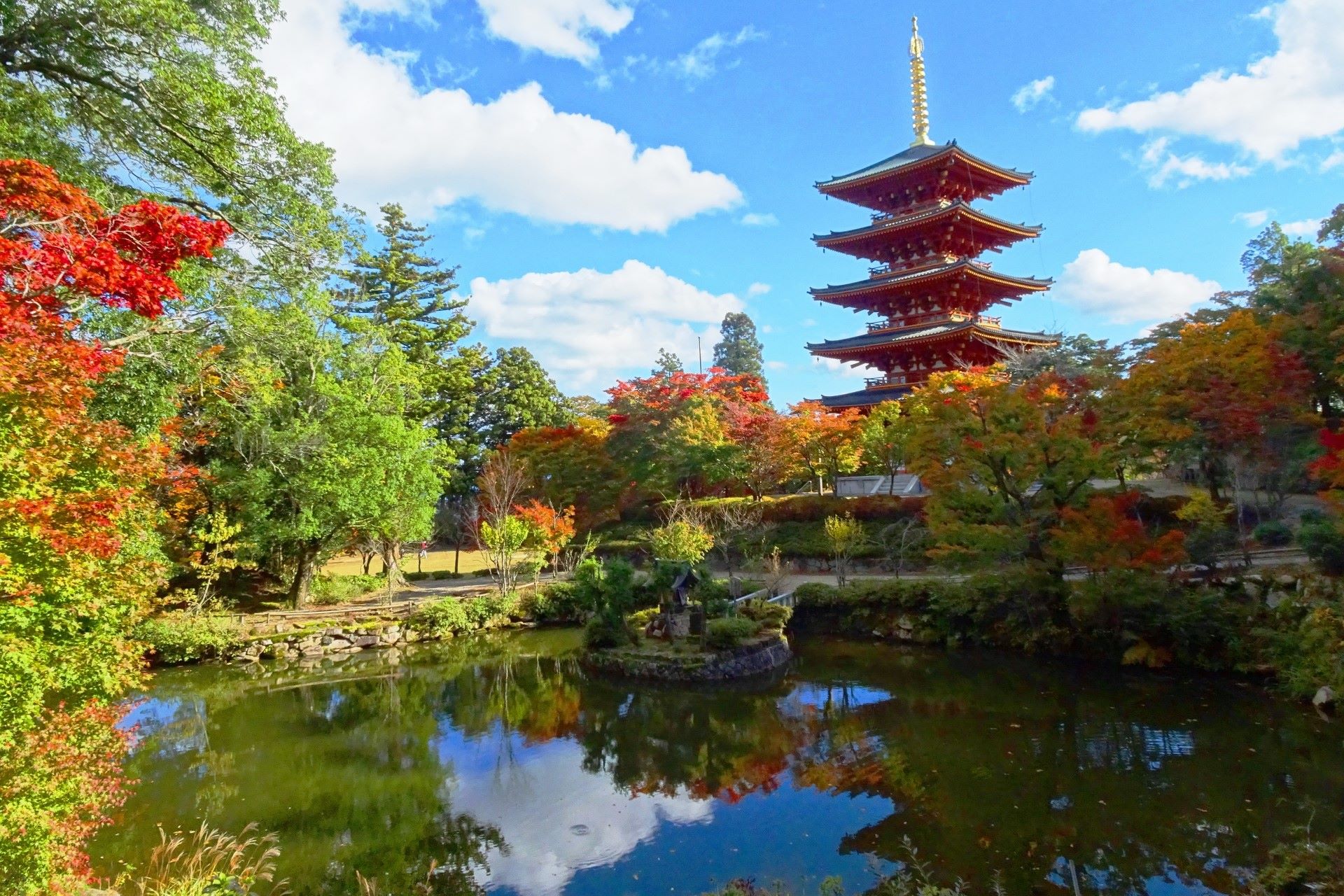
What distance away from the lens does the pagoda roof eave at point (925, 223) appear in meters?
21.1

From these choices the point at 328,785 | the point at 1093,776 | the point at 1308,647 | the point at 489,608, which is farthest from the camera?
the point at 489,608

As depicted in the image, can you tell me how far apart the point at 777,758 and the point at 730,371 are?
35561 mm

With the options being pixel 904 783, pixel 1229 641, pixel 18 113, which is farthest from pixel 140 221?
pixel 1229 641

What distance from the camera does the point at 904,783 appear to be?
23.0 ft

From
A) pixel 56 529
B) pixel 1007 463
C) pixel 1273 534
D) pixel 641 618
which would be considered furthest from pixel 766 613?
pixel 56 529

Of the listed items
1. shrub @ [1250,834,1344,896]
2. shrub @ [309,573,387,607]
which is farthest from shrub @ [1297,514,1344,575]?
shrub @ [309,573,387,607]

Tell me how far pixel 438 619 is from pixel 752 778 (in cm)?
944

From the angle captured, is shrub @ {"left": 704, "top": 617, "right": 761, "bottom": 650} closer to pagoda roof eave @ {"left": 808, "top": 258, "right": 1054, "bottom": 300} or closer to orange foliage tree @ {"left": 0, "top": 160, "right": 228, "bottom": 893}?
orange foliage tree @ {"left": 0, "top": 160, "right": 228, "bottom": 893}

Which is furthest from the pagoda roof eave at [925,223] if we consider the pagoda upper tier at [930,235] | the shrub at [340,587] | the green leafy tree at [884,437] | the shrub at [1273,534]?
the shrub at [340,587]

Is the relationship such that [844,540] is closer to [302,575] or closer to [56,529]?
[302,575]

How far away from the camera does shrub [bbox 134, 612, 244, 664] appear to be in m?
12.5

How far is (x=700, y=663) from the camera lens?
36.5ft

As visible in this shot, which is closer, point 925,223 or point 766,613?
point 766,613

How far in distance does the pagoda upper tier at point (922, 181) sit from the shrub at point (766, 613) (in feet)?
51.5
